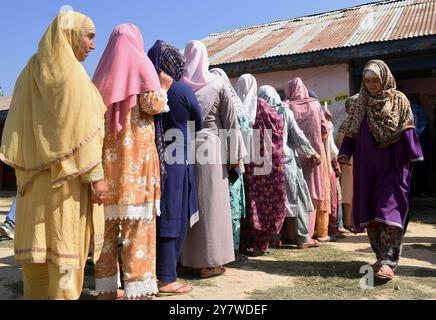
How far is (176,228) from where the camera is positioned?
10.1ft

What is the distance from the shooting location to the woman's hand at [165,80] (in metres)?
3.11

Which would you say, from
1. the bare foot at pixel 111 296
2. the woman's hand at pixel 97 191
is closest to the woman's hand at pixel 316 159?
the bare foot at pixel 111 296

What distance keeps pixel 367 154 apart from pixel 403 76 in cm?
709

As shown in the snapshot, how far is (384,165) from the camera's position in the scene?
3.46 metres

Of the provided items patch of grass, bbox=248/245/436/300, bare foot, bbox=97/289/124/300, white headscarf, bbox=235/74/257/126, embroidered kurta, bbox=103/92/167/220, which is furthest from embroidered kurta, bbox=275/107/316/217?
bare foot, bbox=97/289/124/300

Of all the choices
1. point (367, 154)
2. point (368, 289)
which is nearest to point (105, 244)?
point (368, 289)

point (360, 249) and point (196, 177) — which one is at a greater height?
point (196, 177)

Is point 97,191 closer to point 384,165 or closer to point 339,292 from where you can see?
point 339,292

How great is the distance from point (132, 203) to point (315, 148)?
2875 millimetres

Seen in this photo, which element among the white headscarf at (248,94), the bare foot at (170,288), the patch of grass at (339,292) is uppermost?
the white headscarf at (248,94)

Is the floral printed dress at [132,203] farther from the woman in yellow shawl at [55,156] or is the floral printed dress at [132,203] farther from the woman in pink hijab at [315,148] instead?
the woman in pink hijab at [315,148]

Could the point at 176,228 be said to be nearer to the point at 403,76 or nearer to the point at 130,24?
the point at 130,24

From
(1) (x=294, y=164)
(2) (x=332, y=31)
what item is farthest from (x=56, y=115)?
(2) (x=332, y=31)

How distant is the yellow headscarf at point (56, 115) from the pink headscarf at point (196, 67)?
1380 mm
